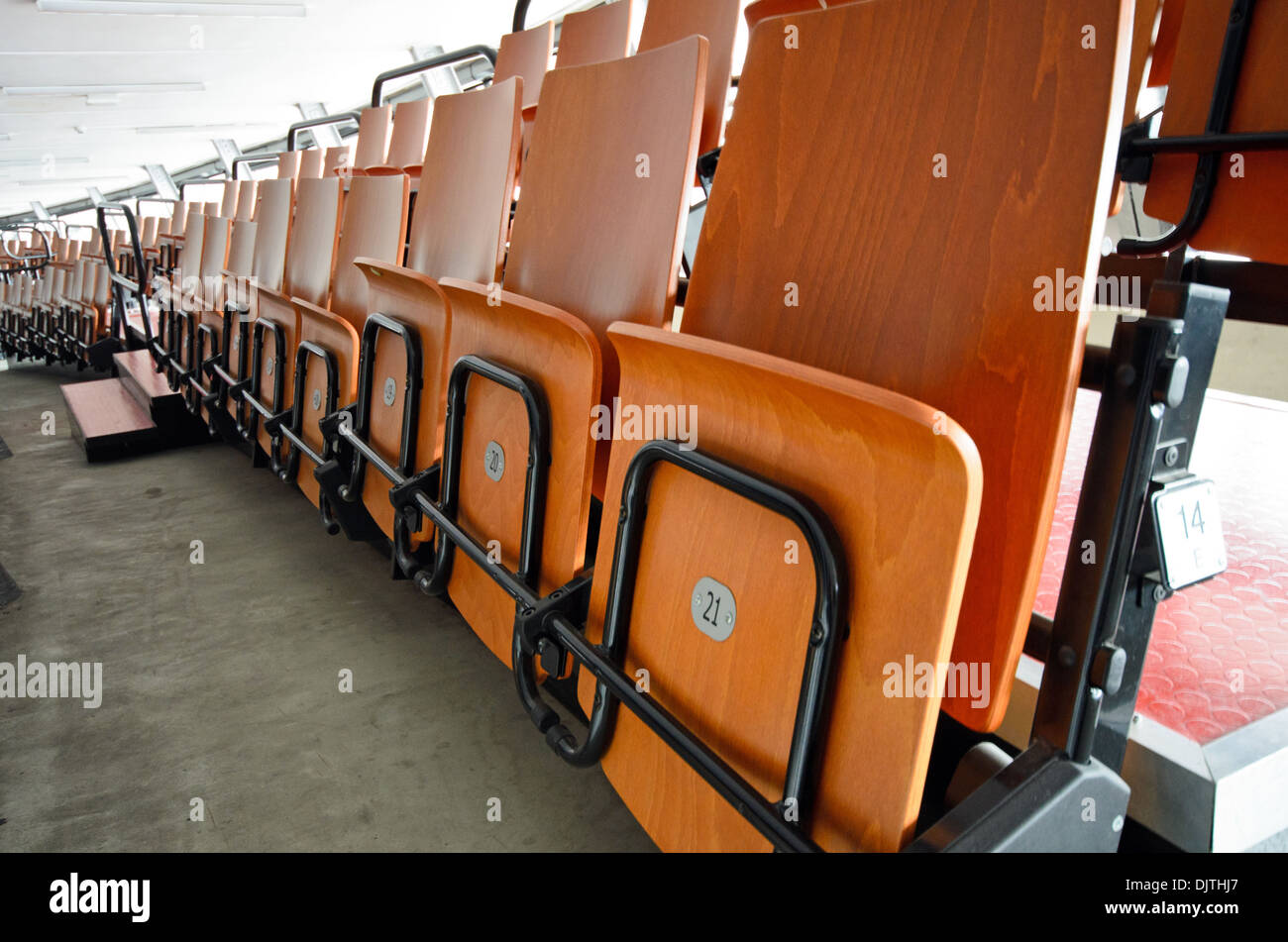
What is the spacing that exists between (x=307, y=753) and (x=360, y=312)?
32.2 inches

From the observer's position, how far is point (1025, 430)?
0.41 m

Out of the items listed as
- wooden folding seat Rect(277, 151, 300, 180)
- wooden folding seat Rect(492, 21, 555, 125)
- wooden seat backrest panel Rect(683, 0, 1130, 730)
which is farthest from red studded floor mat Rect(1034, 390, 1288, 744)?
wooden folding seat Rect(277, 151, 300, 180)

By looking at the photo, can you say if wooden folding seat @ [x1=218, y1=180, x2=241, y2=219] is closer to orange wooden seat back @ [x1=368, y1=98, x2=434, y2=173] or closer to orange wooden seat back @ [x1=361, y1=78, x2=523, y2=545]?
orange wooden seat back @ [x1=368, y1=98, x2=434, y2=173]

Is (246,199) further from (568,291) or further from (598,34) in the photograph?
(568,291)

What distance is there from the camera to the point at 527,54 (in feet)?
6.72

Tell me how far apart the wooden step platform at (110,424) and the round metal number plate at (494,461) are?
1.94 m

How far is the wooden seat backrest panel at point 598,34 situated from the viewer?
5.66 feet

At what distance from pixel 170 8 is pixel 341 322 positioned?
4933mm

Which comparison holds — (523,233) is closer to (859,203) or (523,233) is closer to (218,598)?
(859,203)

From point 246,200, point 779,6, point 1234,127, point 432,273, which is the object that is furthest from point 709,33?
point 246,200

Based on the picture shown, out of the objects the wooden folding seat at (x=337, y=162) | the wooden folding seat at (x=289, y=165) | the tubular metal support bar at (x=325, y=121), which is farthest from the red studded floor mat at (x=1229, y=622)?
the wooden folding seat at (x=337, y=162)

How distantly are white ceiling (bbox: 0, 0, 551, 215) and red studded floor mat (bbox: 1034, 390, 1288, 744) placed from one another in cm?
441

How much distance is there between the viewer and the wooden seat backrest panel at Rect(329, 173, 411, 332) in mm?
1311
